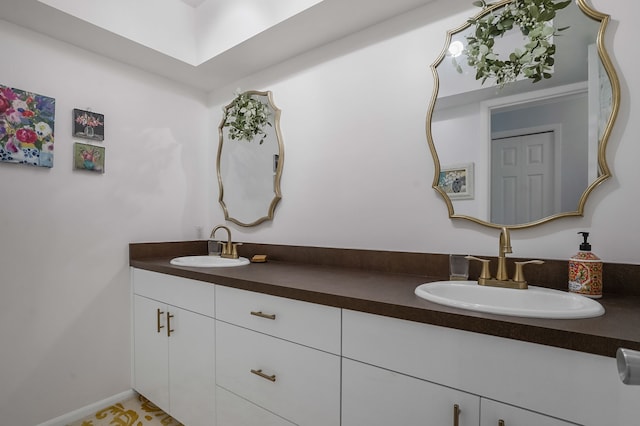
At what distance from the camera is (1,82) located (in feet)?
5.57

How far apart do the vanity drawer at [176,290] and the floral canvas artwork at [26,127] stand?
2.68 feet

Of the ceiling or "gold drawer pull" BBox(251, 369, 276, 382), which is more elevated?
the ceiling

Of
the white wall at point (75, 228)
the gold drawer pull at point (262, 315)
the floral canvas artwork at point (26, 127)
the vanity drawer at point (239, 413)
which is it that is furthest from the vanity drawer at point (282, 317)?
the floral canvas artwork at point (26, 127)

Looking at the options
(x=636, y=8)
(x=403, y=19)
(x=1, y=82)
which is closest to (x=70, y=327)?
(x=1, y=82)

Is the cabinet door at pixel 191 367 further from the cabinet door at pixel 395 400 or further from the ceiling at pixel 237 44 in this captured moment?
the ceiling at pixel 237 44

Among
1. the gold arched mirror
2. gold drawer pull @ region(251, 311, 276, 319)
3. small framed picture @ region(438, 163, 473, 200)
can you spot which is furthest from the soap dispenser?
gold drawer pull @ region(251, 311, 276, 319)

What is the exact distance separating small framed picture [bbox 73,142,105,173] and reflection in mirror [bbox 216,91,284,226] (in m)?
0.77

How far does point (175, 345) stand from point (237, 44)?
5.70 ft

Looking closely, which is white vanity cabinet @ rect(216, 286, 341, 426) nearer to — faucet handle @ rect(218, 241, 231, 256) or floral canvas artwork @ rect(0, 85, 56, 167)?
faucet handle @ rect(218, 241, 231, 256)

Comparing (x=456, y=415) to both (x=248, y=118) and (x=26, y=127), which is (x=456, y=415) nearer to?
(x=248, y=118)

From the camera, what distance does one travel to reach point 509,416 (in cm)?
83

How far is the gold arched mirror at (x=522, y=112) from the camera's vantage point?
4.03ft

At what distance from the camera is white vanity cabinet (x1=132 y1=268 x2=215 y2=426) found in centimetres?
162

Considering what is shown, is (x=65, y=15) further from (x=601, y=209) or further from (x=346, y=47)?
(x=601, y=209)
